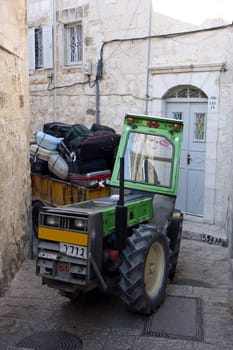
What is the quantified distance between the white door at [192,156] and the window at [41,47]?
12.5 feet

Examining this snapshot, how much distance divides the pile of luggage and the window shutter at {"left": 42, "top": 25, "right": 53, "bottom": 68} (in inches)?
126

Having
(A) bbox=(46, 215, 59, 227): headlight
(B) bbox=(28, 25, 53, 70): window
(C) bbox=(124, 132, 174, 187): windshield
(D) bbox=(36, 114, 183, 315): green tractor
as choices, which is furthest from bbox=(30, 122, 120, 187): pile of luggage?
(B) bbox=(28, 25, 53, 70): window

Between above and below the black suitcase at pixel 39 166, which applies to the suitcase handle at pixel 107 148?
above

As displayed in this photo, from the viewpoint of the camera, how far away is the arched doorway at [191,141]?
9016 millimetres

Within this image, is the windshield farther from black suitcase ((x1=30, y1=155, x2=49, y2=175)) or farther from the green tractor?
black suitcase ((x1=30, y1=155, x2=49, y2=175))

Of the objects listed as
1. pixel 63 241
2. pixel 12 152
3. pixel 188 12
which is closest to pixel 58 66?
pixel 188 12

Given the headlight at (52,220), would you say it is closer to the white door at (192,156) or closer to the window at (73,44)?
the white door at (192,156)

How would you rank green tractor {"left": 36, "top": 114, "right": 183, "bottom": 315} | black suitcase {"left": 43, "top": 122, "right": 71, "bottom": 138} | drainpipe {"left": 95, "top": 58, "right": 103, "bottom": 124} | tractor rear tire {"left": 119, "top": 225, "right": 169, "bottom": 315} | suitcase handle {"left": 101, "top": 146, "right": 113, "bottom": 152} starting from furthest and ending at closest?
drainpipe {"left": 95, "top": 58, "right": 103, "bottom": 124}
black suitcase {"left": 43, "top": 122, "right": 71, "bottom": 138}
suitcase handle {"left": 101, "top": 146, "right": 113, "bottom": 152}
tractor rear tire {"left": 119, "top": 225, "right": 169, "bottom": 315}
green tractor {"left": 36, "top": 114, "right": 183, "bottom": 315}

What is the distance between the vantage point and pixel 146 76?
9.50 m

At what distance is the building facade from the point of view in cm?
851

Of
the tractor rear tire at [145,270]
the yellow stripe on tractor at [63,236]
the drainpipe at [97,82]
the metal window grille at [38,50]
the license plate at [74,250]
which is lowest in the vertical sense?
the tractor rear tire at [145,270]

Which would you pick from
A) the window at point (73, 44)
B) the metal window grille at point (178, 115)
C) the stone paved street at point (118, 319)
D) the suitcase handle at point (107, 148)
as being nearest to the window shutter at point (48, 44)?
the window at point (73, 44)

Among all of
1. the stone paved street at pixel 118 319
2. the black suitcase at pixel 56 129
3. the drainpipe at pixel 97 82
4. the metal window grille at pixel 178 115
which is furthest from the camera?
the drainpipe at pixel 97 82

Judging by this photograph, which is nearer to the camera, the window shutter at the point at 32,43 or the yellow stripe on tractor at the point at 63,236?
the yellow stripe on tractor at the point at 63,236
